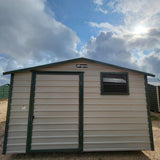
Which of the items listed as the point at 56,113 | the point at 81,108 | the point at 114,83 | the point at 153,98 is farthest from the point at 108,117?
the point at 153,98

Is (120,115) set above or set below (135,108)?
below

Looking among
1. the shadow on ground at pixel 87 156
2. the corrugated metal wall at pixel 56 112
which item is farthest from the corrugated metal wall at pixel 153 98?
the corrugated metal wall at pixel 56 112

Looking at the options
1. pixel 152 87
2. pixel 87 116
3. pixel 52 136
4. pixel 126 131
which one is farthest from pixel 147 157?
pixel 152 87

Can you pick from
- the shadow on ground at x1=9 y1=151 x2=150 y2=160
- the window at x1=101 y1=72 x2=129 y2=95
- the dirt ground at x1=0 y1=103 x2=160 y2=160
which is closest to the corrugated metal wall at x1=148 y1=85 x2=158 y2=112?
the dirt ground at x1=0 y1=103 x2=160 y2=160

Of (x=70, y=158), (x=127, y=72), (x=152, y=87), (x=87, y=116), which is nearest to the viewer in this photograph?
(x=70, y=158)

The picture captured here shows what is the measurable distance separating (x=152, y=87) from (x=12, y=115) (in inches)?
437

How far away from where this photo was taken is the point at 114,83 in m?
3.21

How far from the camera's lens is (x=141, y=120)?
3.09 meters

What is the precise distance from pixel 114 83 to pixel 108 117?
3.66ft

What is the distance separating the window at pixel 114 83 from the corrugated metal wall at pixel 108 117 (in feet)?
0.44

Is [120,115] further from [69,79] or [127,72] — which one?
[69,79]

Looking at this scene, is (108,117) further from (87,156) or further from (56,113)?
(56,113)

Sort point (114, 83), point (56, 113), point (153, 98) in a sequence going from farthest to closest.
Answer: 1. point (153, 98)
2. point (114, 83)
3. point (56, 113)

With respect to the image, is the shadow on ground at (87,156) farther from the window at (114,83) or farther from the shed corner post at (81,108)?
the window at (114,83)
